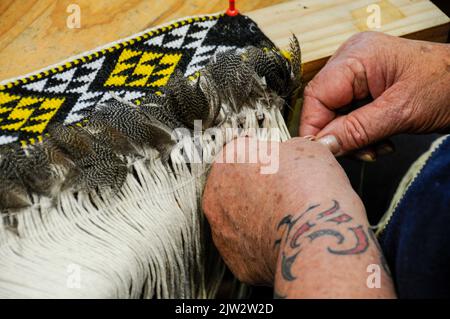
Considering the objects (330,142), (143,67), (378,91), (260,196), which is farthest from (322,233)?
(143,67)

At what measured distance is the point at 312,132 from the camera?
3.11ft

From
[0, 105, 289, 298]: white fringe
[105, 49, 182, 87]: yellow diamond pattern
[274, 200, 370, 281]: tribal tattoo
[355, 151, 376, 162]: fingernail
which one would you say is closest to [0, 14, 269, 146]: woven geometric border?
[105, 49, 182, 87]: yellow diamond pattern

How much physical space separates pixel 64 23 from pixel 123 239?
0.53m

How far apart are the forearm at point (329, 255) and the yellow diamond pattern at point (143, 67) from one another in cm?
40

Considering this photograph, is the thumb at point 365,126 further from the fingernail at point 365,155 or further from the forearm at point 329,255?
the forearm at point 329,255

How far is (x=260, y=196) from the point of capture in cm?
76

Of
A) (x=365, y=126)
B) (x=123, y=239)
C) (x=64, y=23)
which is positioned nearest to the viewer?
(x=123, y=239)

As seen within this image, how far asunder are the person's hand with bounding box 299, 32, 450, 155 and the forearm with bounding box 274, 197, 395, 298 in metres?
0.22

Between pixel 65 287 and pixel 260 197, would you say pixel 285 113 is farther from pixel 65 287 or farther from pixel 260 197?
pixel 65 287

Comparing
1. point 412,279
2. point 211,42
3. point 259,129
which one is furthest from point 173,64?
point 412,279

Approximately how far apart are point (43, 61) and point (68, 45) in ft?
0.21

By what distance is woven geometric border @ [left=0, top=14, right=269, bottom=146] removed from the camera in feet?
2.85

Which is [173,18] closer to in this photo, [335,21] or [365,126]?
[335,21]

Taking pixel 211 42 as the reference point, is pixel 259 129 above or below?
below
